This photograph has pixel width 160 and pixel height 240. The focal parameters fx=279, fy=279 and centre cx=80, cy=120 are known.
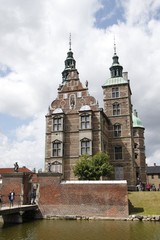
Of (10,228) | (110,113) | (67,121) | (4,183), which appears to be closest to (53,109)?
(67,121)

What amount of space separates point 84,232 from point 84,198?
24.5 feet

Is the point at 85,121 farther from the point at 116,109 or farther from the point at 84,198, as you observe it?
the point at 84,198

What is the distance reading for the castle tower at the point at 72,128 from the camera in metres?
36.2

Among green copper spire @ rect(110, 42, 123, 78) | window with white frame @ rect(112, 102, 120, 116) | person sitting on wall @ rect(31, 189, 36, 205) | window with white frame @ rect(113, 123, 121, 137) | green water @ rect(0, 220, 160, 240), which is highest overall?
green copper spire @ rect(110, 42, 123, 78)

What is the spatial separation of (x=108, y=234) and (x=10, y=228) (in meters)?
7.25

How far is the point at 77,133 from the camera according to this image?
37.2 meters

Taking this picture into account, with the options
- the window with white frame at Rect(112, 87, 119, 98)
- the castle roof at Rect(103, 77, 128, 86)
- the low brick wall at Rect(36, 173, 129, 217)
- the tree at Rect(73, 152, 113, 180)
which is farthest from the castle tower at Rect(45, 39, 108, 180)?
the low brick wall at Rect(36, 173, 129, 217)

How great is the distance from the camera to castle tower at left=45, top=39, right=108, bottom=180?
36.2 m

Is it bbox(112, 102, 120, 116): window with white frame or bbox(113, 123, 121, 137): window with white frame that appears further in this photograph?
bbox(112, 102, 120, 116): window with white frame

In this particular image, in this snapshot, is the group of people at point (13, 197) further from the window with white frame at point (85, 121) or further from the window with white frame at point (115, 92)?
the window with white frame at point (115, 92)

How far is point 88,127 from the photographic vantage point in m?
36.5

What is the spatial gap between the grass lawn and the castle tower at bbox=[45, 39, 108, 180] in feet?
29.5

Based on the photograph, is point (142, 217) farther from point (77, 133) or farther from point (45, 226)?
point (77, 133)

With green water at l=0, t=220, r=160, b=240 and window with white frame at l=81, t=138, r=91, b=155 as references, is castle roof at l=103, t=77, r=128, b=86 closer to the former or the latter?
window with white frame at l=81, t=138, r=91, b=155
